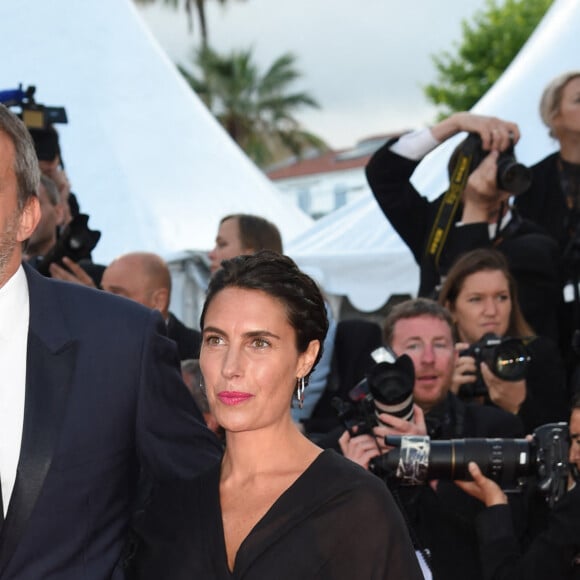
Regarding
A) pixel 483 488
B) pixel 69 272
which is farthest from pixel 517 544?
pixel 69 272

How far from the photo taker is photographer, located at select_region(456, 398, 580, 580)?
9.75 feet

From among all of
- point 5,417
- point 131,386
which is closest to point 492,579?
point 131,386

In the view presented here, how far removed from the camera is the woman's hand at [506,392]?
381 centimetres

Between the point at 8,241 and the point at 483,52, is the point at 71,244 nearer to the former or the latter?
the point at 8,241

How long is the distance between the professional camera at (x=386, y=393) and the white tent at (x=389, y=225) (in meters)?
3.95

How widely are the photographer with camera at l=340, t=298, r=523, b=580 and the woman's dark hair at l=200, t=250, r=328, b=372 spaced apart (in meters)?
0.92

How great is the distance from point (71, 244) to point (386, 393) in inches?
80.8

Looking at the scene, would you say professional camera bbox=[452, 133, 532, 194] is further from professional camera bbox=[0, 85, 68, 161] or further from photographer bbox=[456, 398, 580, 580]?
professional camera bbox=[0, 85, 68, 161]

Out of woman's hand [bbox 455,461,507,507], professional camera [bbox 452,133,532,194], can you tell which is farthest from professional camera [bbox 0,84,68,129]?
woman's hand [bbox 455,461,507,507]

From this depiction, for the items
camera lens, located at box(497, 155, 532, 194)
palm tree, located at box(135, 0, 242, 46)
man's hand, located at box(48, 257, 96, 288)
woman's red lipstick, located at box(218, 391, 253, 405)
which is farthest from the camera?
palm tree, located at box(135, 0, 242, 46)

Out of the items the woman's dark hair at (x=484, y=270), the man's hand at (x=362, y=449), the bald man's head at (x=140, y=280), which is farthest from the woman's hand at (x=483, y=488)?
the bald man's head at (x=140, y=280)

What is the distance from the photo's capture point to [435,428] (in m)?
3.37

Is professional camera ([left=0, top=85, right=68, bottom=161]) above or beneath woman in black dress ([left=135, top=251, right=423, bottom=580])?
above

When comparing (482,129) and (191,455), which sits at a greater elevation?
(482,129)
